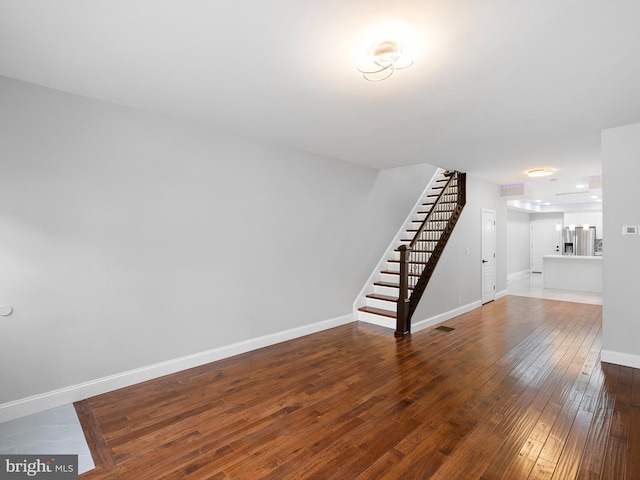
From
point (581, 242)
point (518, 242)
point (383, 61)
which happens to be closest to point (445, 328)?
point (383, 61)

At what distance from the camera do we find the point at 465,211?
20.0ft

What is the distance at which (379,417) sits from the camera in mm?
2562

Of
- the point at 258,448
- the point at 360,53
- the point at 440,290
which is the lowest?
the point at 258,448

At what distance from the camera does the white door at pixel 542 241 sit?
1209 centimetres

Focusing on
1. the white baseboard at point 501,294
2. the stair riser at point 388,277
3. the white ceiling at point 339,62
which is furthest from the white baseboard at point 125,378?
the white baseboard at point 501,294

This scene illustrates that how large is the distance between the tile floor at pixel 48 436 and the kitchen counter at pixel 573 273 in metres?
10.8

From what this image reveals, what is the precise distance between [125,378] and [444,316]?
4.74m

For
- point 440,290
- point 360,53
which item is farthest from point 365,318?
point 360,53

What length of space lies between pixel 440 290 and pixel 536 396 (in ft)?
8.42

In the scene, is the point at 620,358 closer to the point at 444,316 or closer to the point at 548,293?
the point at 444,316

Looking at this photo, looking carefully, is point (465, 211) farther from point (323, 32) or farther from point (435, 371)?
point (323, 32)

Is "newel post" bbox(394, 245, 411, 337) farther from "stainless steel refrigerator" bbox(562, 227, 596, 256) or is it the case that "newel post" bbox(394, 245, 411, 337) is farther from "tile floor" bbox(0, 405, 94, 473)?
"stainless steel refrigerator" bbox(562, 227, 596, 256)

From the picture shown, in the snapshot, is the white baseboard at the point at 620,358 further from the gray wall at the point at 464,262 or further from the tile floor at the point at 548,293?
the tile floor at the point at 548,293

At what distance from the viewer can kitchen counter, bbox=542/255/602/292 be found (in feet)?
27.8
